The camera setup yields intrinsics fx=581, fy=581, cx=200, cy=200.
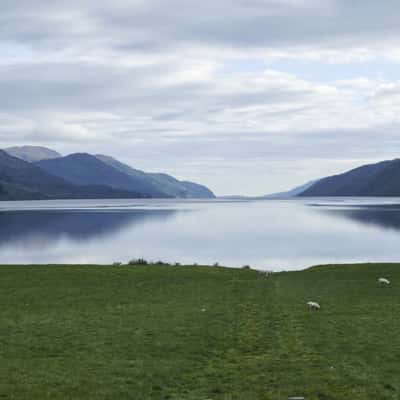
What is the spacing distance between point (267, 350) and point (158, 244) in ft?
269

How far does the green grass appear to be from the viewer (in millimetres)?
16188

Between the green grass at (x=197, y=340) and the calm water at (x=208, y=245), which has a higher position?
the green grass at (x=197, y=340)

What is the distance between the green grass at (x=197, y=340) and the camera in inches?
637

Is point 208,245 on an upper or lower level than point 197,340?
lower

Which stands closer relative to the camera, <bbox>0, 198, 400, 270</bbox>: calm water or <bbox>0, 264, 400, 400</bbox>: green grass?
<bbox>0, 264, 400, 400</bbox>: green grass

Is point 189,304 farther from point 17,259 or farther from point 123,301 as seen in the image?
point 17,259

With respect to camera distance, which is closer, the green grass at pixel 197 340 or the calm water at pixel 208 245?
the green grass at pixel 197 340

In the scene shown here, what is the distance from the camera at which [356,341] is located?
22469 millimetres

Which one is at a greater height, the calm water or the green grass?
the green grass

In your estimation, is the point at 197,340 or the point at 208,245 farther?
the point at 208,245

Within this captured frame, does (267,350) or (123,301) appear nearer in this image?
(267,350)

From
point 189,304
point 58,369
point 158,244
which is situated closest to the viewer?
point 58,369

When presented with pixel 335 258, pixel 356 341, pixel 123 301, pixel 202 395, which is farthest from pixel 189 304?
pixel 335 258

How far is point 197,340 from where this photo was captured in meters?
22.6
